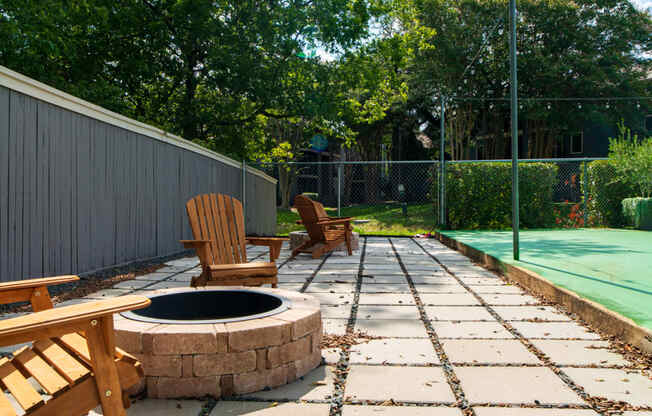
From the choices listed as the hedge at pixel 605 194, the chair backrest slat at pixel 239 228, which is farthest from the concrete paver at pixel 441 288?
the hedge at pixel 605 194

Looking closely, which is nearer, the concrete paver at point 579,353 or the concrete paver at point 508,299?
the concrete paver at point 579,353

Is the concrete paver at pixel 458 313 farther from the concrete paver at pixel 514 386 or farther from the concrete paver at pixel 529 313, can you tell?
the concrete paver at pixel 514 386

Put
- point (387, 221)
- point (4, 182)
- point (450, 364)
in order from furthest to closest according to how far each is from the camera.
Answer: point (387, 221), point (4, 182), point (450, 364)

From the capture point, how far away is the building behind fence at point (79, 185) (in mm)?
4027

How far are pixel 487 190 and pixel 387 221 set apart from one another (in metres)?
3.55

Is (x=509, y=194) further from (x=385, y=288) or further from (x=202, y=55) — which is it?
(x=202, y=55)

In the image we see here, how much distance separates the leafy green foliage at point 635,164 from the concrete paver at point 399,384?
33.5ft

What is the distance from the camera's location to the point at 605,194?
36.7ft

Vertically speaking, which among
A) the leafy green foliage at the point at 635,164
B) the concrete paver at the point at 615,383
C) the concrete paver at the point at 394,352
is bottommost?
the concrete paver at the point at 615,383

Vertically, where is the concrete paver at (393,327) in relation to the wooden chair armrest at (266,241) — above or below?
below

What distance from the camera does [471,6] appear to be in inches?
706

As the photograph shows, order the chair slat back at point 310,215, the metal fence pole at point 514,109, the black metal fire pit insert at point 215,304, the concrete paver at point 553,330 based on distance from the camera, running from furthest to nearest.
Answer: the chair slat back at point 310,215, the metal fence pole at point 514,109, the concrete paver at point 553,330, the black metal fire pit insert at point 215,304

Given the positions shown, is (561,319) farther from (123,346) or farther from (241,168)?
(241,168)

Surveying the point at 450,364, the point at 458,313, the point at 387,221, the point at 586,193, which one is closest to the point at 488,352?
the point at 450,364
